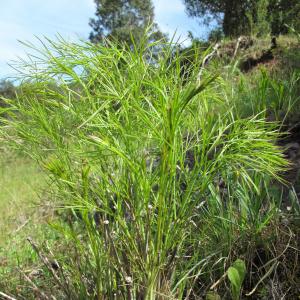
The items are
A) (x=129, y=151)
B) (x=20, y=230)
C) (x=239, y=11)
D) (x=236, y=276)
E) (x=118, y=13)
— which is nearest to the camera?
(x=129, y=151)

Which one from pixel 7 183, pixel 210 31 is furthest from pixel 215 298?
pixel 210 31

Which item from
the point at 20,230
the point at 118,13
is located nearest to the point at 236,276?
the point at 20,230

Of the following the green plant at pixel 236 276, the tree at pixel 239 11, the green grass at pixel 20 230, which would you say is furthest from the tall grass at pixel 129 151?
the tree at pixel 239 11

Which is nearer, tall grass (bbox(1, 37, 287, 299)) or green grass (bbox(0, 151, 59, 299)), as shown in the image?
tall grass (bbox(1, 37, 287, 299))

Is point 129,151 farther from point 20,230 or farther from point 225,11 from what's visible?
point 225,11

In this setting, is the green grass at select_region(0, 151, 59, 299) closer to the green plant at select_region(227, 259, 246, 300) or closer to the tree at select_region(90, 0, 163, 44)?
the green plant at select_region(227, 259, 246, 300)

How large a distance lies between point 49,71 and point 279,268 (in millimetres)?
1037

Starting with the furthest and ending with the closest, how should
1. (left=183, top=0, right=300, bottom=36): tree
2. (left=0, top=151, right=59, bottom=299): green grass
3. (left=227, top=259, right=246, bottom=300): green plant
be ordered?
(left=183, top=0, right=300, bottom=36): tree
(left=0, top=151, right=59, bottom=299): green grass
(left=227, top=259, right=246, bottom=300): green plant

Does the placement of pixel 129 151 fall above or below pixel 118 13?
below

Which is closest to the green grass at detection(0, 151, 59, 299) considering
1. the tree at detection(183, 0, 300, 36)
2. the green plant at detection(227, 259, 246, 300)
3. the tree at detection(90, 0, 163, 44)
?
the green plant at detection(227, 259, 246, 300)

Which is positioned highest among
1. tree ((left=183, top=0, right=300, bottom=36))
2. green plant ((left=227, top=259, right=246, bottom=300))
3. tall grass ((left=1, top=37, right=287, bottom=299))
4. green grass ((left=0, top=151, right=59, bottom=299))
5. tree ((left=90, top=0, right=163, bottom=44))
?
tree ((left=90, top=0, right=163, bottom=44))

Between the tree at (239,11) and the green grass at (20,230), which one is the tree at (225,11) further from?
the green grass at (20,230)

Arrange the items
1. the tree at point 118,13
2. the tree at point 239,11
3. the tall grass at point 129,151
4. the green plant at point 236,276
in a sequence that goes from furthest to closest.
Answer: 1. the tree at point 118,13
2. the tree at point 239,11
3. the green plant at point 236,276
4. the tall grass at point 129,151

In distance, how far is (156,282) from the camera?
3.50 ft
